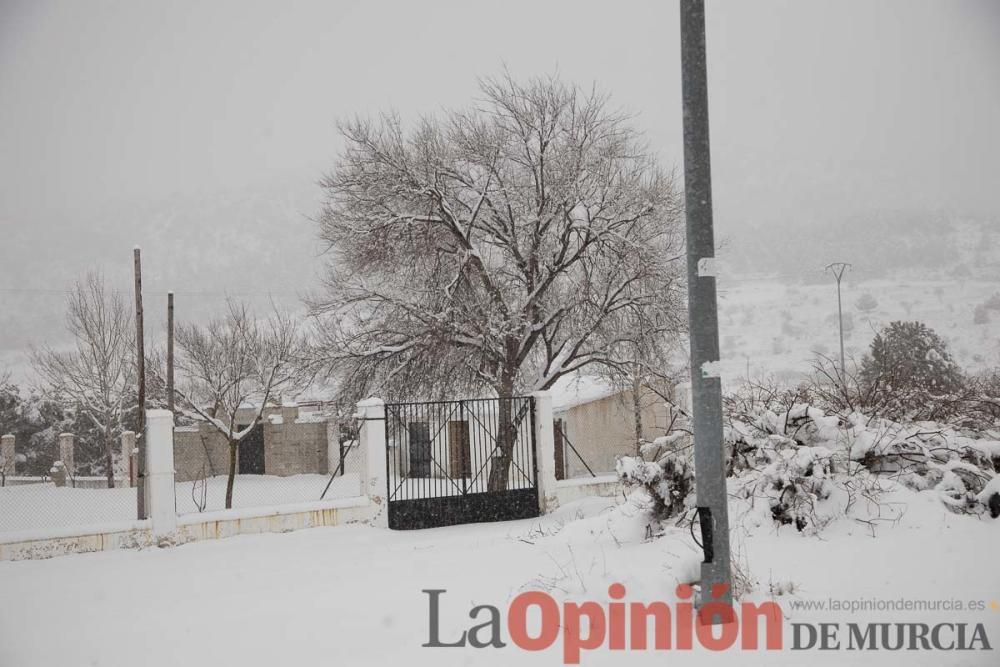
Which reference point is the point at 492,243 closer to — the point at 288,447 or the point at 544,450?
the point at 544,450

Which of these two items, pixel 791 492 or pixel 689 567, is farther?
pixel 791 492

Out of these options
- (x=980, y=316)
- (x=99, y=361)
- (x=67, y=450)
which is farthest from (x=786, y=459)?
(x=980, y=316)

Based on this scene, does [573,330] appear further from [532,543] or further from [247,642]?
[247,642]

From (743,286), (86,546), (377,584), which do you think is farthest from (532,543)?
(743,286)

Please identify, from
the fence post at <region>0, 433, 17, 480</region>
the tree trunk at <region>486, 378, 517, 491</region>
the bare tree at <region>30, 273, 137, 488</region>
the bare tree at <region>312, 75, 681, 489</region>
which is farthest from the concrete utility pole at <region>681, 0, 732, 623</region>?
the fence post at <region>0, 433, 17, 480</region>

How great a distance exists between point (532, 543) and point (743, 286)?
89064 mm

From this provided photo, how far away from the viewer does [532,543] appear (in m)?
7.75

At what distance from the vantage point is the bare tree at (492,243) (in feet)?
48.4

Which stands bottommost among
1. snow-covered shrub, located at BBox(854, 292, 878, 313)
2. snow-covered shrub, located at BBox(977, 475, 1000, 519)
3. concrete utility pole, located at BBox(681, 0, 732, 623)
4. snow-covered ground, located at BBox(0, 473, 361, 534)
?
snow-covered ground, located at BBox(0, 473, 361, 534)

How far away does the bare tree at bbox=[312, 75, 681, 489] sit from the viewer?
48.4 feet

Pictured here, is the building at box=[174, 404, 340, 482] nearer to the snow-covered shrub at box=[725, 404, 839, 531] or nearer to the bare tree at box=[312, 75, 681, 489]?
the bare tree at box=[312, 75, 681, 489]

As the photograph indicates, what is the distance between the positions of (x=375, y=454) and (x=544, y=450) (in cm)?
304

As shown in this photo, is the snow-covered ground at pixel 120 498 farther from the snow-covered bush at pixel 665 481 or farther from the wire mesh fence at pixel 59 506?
the snow-covered bush at pixel 665 481

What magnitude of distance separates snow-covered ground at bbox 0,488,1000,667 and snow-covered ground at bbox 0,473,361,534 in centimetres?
1274
